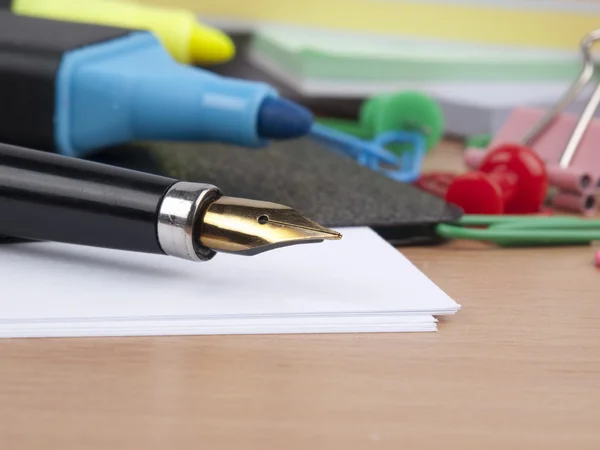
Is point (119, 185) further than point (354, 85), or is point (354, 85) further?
point (354, 85)

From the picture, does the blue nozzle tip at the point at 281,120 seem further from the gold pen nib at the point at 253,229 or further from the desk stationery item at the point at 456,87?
the desk stationery item at the point at 456,87

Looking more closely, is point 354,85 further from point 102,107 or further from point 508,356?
point 508,356

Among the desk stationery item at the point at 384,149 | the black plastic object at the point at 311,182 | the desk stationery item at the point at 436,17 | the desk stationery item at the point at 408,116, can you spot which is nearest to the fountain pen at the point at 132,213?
the black plastic object at the point at 311,182

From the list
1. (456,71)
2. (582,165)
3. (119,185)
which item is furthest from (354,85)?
(119,185)

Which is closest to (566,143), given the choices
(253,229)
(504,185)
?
(504,185)

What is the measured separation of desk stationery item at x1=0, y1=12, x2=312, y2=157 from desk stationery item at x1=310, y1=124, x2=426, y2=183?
174 mm

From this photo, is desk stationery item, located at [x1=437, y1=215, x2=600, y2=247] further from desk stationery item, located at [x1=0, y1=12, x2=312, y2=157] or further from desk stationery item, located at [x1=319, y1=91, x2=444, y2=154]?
desk stationery item, located at [x1=319, y1=91, x2=444, y2=154]

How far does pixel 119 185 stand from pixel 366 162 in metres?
0.34

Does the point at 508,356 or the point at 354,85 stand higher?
the point at 354,85

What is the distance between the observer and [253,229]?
330mm

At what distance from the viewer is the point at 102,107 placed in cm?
47

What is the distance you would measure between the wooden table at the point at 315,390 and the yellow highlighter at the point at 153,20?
38cm

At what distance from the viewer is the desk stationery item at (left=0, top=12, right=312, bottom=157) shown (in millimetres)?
469

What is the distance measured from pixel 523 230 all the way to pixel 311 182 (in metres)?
0.13
